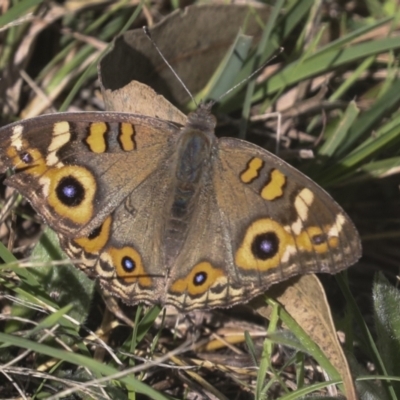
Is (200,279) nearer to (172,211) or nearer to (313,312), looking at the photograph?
(172,211)

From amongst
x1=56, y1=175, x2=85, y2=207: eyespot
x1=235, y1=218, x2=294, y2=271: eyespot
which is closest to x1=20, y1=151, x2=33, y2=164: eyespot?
x1=56, y1=175, x2=85, y2=207: eyespot

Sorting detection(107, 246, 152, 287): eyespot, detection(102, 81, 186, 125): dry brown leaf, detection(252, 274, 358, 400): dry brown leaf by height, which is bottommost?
detection(252, 274, 358, 400): dry brown leaf

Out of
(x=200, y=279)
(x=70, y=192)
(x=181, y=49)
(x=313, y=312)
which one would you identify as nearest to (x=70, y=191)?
(x=70, y=192)

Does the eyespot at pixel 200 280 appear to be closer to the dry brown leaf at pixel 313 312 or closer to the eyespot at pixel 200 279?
the eyespot at pixel 200 279

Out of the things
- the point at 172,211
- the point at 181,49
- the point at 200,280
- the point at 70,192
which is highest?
the point at 181,49

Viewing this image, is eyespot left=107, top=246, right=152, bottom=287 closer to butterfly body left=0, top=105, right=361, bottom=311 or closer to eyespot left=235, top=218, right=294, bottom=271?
butterfly body left=0, top=105, right=361, bottom=311

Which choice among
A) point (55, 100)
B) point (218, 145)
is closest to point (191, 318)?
point (218, 145)

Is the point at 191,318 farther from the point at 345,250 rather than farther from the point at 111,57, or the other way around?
the point at 111,57

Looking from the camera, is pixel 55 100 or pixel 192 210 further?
pixel 55 100
